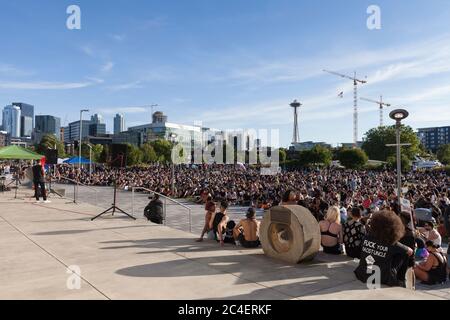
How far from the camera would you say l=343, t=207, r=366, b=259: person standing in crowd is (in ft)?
22.2

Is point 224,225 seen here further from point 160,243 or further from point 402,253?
point 402,253

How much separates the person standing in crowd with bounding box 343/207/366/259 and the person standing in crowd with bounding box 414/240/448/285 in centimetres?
105

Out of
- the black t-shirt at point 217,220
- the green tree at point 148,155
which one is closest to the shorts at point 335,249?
the black t-shirt at point 217,220

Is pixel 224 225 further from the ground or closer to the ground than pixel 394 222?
closer to the ground

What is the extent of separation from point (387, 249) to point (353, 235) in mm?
1993

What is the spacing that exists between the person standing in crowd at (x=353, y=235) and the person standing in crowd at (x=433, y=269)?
105 cm

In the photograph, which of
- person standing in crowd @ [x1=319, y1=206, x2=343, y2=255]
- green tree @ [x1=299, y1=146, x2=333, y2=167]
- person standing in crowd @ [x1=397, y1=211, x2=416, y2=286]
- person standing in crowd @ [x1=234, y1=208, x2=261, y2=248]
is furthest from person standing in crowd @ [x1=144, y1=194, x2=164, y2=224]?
green tree @ [x1=299, y1=146, x2=333, y2=167]

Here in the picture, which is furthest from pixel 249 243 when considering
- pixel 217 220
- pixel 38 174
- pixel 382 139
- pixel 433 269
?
pixel 382 139

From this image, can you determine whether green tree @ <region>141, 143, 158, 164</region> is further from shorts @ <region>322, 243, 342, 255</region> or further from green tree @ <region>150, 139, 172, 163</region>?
shorts @ <region>322, 243, 342, 255</region>

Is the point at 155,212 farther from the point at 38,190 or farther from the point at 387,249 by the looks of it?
the point at 387,249
